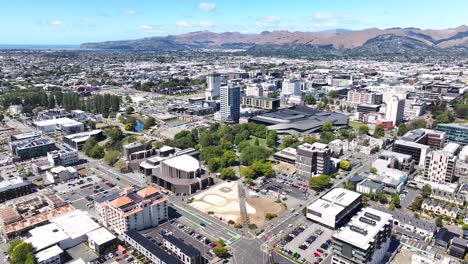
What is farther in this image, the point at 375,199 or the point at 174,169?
the point at 174,169

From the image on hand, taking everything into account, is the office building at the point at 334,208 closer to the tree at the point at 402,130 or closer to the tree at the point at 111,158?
the tree at the point at 111,158

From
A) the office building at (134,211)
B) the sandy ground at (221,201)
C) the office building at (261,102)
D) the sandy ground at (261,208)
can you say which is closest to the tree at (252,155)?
the sandy ground at (221,201)

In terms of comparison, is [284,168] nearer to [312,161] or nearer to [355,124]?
[312,161]

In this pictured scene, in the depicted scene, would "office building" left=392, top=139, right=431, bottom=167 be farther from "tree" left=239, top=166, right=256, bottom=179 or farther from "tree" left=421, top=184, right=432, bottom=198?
"tree" left=239, top=166, right=256, bottom=179

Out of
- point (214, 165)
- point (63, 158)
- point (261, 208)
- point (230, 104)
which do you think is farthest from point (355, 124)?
point (63, 158)

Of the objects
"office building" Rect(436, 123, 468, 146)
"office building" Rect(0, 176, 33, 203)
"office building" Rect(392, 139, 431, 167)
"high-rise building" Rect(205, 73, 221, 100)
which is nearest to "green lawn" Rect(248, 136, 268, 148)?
"office building" Rect(392, 139, 431, 167)

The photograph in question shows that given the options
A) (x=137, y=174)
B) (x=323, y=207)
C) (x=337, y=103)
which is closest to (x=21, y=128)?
(x=137, y=174)

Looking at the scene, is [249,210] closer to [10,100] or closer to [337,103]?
[337,103]
